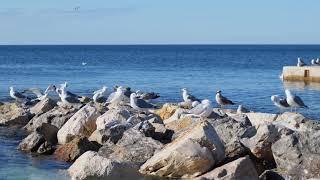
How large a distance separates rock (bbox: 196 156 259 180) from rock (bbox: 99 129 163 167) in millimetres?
2367

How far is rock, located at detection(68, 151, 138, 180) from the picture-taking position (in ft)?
45.1

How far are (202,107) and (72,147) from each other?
398 centimetres

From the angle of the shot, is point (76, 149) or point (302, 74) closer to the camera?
point (76, 149)

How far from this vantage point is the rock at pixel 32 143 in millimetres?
17375

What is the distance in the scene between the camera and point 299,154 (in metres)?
13.8

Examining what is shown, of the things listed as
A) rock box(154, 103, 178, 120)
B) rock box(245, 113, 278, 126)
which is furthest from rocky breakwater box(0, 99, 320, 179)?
rock box(154, 103, 178, 120)

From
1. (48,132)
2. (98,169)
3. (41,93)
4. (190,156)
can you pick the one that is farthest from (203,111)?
(41,93)

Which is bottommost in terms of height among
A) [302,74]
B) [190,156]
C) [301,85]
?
[301,85]

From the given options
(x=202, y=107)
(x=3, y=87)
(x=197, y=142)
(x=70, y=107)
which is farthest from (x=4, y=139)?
(x=3, y=87)

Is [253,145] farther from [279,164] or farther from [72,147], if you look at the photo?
[72,147]

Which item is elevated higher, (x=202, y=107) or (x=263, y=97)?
(x=202, y=107)

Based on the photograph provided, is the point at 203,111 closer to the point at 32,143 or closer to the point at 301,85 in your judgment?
the point at 32,143

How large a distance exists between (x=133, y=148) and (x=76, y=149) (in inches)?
60.9

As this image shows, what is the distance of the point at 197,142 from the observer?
13.9 metres
